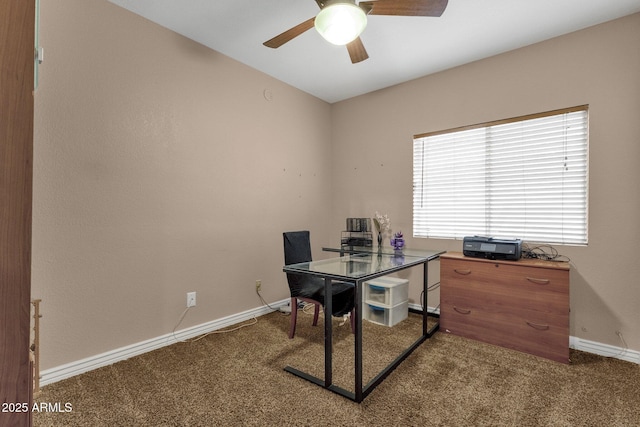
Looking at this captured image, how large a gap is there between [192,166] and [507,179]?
2832 mm

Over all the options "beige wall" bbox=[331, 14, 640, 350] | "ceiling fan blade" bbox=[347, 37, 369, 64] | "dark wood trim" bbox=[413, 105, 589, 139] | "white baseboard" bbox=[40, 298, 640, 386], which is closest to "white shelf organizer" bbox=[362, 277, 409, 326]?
"beige wall" bbox=[331, 14, 640, 350]

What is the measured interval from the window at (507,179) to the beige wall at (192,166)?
102 millimetres

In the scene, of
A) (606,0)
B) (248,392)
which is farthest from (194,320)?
(606,0)

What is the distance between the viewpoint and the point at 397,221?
11.4 ft

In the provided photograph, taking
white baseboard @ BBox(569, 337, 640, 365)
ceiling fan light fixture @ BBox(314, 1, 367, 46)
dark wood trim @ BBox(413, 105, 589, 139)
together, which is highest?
ceiling fan light fixture @ BBox(314, 1, 367, 46)

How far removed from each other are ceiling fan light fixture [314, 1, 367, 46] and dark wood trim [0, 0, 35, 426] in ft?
4.58

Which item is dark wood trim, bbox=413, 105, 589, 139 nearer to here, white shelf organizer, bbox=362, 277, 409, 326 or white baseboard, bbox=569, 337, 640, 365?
white shelf organizer, bbox=362, 277, 409, 326

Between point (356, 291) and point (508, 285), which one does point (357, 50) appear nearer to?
point (356, 291)

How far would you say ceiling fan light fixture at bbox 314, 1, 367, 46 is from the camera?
1661mm

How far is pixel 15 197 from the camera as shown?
61 centimetres

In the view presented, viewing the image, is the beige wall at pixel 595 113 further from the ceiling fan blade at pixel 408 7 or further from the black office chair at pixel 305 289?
the ceiling fan blade at pixel 408 7

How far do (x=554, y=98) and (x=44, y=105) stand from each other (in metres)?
3.73

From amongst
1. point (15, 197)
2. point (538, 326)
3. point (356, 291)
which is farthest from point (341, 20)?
point (538, 326)

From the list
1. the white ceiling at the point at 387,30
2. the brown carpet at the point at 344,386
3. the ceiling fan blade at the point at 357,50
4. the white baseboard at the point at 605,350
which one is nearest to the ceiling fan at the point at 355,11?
the ceiling fan blade at the point at 357,50
